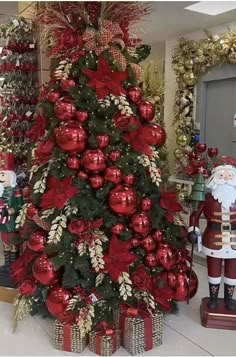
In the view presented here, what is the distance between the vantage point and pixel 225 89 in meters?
5.04

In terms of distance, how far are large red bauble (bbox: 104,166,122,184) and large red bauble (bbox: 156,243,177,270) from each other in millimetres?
448

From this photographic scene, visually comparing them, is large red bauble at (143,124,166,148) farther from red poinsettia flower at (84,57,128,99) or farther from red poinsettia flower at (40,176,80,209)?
red poinsettia flower at (40,176,80,209)

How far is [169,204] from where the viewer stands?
1.99 metres

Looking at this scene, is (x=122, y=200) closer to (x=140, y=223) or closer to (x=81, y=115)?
(x=140, y=223)

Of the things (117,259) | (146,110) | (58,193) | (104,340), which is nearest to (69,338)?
(104,340)

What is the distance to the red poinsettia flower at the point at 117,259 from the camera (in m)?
1.74

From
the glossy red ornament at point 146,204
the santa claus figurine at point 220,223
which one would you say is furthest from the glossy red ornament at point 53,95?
the santa claus figurine at point 220,223

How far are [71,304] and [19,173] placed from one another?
1.08 metres

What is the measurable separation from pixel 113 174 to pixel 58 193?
0.28 m

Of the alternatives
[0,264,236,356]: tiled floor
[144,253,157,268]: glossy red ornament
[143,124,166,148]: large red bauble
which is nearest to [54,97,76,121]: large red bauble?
[143,124,166,148]: large red bauble

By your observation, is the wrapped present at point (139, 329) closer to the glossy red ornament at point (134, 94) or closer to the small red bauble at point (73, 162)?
the small red bauble at point (73, 162)

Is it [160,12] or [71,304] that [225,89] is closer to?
[160,12]

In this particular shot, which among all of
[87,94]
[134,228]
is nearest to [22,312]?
[134,228]

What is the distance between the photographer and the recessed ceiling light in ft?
13.1
